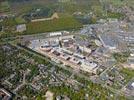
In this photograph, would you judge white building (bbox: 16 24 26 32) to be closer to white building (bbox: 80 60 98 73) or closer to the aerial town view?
the aerial town view

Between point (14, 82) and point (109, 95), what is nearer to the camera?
point (109, 95)

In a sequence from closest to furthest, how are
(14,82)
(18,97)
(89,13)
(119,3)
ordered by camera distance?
(18,97)
(14,82)
(89,13)
(119,3)

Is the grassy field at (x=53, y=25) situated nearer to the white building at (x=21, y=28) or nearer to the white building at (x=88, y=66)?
the white building at (x=21, y=28)

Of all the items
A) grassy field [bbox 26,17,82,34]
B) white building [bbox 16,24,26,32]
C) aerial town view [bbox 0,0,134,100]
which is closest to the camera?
aerial town view [bbox 0,0,134,100]

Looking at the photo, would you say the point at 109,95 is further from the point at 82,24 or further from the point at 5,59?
the point at 82,24

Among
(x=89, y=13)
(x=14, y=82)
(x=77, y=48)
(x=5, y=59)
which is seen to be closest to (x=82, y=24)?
(x=89, y=13)

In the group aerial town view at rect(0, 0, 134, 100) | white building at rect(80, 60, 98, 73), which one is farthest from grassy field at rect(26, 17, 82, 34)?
white building at rect(80, 60, 98, 73)

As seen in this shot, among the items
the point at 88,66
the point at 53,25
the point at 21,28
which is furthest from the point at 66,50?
the point at 21,28
